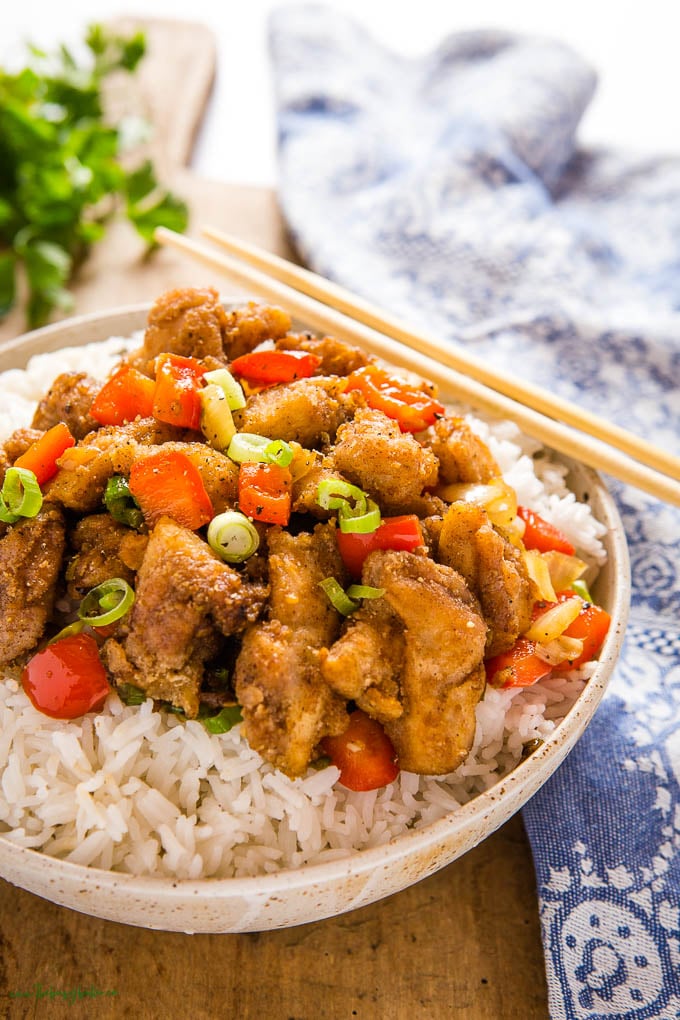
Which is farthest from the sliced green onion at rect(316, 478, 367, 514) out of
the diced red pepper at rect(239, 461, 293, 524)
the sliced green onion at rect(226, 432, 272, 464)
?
the sliced green onion at rect(226, 432, 272, 464)

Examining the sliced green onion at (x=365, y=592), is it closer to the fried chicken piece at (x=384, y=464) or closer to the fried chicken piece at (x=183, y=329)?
the fried chicken piece at (x=384, y=464)

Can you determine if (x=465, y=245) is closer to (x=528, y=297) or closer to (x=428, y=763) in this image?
(x=528, y=297)

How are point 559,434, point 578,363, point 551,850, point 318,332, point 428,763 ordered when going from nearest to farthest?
point 428,763 < point 551,850 < point 559,434 < point 318,332 < point 578,363

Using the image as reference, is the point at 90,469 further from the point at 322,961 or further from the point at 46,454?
the point at 322,961

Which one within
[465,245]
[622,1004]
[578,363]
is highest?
[465,245]

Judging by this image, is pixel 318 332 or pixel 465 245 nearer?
pixel 318 332

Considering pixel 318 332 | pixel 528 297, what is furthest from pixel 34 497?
pixel 528 297

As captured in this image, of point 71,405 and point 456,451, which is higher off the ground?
point 71,405

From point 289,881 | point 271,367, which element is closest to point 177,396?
point 271,367
